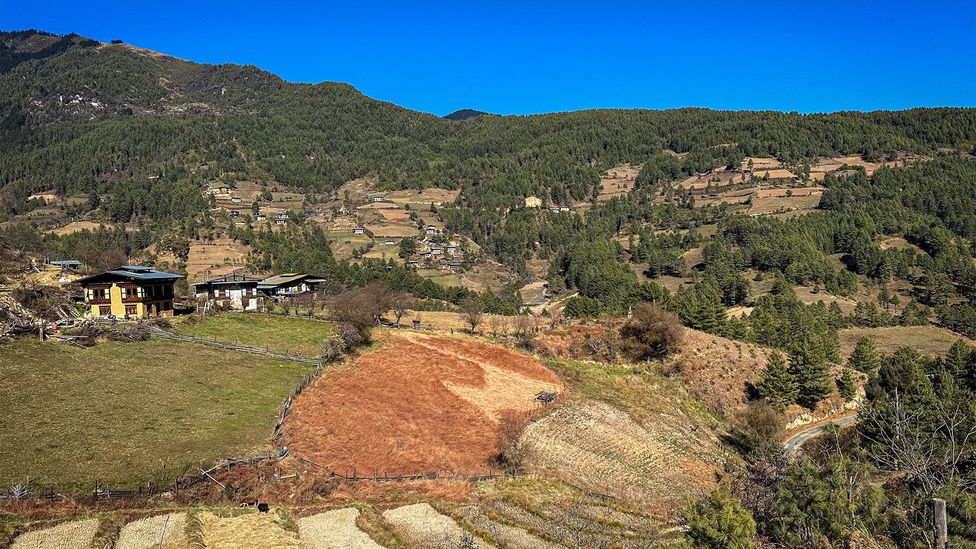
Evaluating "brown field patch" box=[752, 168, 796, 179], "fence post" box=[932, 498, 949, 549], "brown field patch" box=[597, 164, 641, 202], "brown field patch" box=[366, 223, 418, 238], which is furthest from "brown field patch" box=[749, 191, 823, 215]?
"fence post" box=[932, 498, 949, 549]

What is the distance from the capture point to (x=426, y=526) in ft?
81.3

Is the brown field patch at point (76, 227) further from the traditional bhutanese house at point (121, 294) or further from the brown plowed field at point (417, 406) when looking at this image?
the brown plowed field at point (417, 406)

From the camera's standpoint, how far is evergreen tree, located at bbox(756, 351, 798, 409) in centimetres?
5600

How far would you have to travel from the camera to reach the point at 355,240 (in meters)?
138

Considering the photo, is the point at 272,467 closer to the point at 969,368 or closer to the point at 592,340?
the point at 592,340

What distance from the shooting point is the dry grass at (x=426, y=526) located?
23.6m

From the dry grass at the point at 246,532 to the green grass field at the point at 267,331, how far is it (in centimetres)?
2580

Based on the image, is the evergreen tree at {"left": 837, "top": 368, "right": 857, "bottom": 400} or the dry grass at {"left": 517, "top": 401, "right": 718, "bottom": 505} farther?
the evergreen tree at {"left": 837, "top": 368, "right": 857, "bottom": 400}

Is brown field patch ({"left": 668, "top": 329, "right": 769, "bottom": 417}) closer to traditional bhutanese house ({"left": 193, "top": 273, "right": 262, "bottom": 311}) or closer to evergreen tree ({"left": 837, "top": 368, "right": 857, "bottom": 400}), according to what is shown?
evergreen tree ({"left": 837, "top": 368, "right": 857, "bottom": 400})

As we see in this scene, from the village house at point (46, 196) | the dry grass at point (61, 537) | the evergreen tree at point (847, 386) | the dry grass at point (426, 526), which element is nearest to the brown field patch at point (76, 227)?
the village house at point (46, 196)

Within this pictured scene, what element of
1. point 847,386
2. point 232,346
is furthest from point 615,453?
point 847,386

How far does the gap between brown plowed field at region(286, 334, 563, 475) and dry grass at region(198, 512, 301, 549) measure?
679 centimetres

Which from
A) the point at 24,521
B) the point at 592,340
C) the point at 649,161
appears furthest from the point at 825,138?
the point at 24,521

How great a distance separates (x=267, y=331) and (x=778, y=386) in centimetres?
4386
